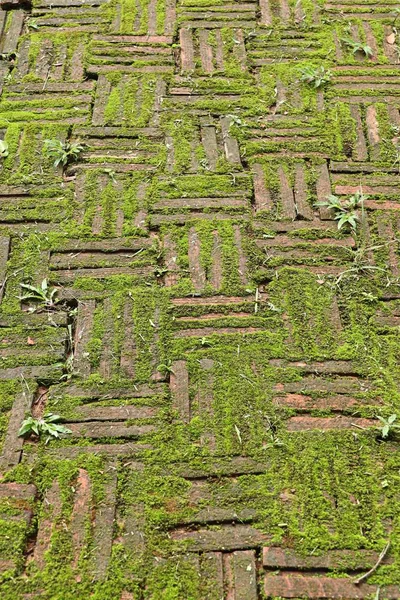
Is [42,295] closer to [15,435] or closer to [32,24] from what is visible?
[15,435]

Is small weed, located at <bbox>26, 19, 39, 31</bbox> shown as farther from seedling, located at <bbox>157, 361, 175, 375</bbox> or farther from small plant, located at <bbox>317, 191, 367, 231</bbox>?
seedling, located at <bbox>157, 361, 175, 375</bbox>

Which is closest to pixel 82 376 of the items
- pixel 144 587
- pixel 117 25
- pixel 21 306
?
pixel 21 306

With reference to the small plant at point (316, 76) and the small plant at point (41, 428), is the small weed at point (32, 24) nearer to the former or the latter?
the small plant at point (316, 76)

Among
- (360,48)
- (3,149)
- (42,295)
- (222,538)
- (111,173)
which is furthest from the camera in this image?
(360,48)

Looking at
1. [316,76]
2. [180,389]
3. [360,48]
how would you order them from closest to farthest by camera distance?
[180,389] < [316,76] < [360,48]

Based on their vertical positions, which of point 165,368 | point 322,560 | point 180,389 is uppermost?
point 165,368

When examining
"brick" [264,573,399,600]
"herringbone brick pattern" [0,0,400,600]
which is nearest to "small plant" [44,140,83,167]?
"herringbone brick pattern" [0,0,400,600]

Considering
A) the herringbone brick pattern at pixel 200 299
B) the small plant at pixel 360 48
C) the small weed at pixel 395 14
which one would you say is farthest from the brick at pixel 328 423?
the small weed at pixel 395 14

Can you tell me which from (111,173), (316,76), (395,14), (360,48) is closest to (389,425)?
(111,173)

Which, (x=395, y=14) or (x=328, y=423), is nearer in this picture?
(x=328, y=423)
